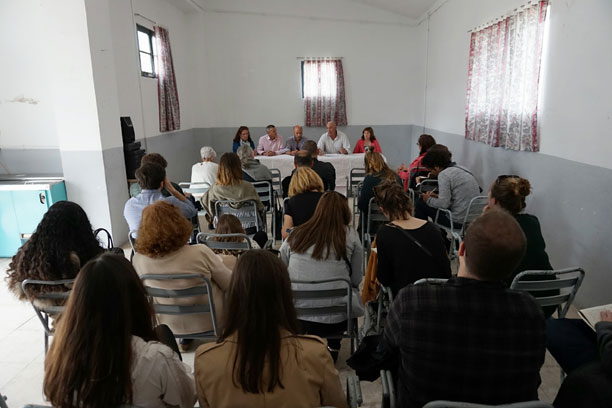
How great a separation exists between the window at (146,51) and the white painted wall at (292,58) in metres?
1.74

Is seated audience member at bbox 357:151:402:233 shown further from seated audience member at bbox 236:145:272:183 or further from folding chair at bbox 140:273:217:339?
folding chair at bbox 140:273:217:339

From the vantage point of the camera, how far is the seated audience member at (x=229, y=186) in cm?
341

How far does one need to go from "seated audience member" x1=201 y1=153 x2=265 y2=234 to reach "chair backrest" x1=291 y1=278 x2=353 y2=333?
1.54 m

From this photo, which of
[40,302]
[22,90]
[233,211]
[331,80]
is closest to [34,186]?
[22,90]

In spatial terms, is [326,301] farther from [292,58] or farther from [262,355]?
[292,58]

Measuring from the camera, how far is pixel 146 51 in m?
6.02

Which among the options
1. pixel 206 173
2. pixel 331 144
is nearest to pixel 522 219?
pixel 206 173

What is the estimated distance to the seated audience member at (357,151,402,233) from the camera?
358cm

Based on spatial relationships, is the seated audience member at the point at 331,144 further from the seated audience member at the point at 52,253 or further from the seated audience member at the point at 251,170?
the seated audience member at the point at 52,253

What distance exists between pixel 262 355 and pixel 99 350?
0.42 meters

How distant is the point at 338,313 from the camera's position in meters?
2.09

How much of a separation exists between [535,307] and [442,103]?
6113 mm

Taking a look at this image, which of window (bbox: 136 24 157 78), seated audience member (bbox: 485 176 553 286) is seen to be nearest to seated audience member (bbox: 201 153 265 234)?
seated audience member (bbox: 485 176 553 286)

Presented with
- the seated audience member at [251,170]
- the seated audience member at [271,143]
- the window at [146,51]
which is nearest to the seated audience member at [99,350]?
the seated audience member at [251,170]
